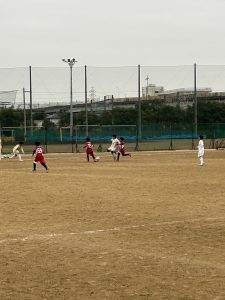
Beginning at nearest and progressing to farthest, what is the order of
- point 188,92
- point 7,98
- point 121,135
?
point 121,135
point 7,98
point 188,92

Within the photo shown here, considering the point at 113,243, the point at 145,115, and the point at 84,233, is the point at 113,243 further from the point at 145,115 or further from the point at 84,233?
the point at 145,115

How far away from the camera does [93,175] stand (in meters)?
22.7

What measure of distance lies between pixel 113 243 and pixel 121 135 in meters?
50.0

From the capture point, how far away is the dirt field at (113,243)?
6480 mm

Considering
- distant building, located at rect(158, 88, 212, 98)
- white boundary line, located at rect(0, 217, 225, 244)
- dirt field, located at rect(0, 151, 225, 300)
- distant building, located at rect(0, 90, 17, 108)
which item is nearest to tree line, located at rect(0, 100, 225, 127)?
distant building, located at rect(0, 90, 17, 108)

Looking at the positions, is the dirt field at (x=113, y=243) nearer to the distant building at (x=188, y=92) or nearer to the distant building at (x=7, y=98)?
the distant building at (x=188, y=92)

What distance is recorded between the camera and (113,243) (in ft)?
29.3

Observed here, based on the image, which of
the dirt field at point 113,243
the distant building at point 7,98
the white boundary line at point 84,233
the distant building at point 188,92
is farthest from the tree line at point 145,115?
the white boundary line at point 84,233

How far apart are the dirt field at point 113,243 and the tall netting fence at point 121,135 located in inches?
1386

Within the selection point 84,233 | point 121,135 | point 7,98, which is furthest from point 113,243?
point 7,98

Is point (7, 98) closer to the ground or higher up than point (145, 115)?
higher up

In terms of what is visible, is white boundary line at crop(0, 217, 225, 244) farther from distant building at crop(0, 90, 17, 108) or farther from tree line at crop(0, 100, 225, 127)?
distant building at crop(0, 90, 17, 108)

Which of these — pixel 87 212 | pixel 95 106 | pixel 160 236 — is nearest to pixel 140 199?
pixel 87 212

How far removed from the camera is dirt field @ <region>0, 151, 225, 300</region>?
648cm
